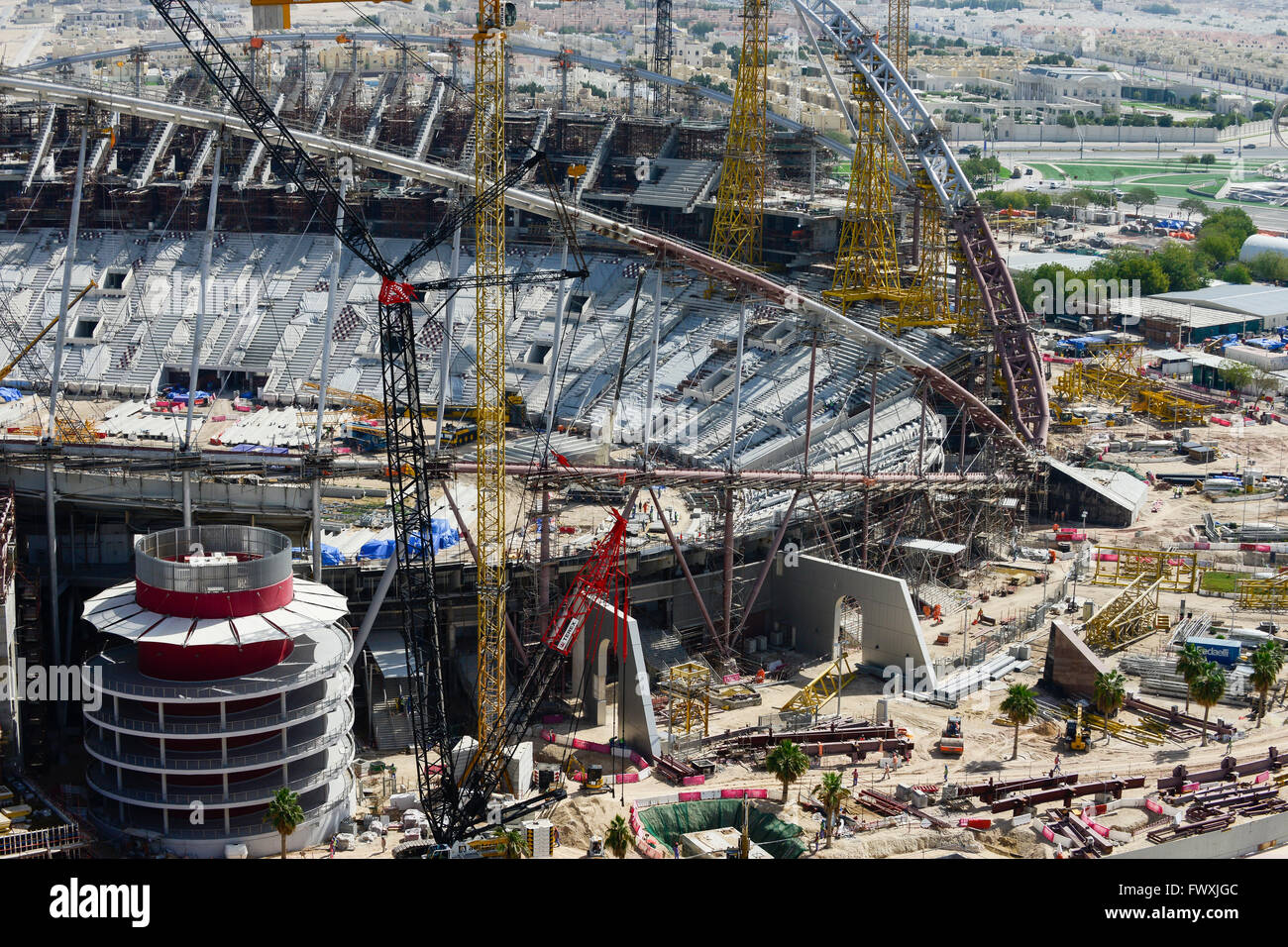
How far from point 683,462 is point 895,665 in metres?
17.5

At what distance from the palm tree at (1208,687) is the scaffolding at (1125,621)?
24.4 ft

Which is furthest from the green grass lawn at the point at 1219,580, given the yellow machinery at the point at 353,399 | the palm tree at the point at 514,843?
the yellow machinery at the point at 353,399

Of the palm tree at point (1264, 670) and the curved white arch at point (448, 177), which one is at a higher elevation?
the curved white arch at point (448, 177)

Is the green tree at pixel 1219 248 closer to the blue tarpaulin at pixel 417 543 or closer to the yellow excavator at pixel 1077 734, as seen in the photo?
the yellow excavator at pixel 1077 734

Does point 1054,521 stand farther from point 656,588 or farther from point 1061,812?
point 1061,812

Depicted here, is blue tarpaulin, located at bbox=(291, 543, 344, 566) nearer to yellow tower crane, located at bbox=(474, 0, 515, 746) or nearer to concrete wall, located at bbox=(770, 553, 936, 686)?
yellow tower crane, located at bbox=(474, 0, 515, 746)

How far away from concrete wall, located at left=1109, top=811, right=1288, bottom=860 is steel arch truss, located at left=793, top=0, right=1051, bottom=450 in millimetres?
38643

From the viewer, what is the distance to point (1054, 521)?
8244cm

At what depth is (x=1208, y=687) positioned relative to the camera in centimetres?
5600

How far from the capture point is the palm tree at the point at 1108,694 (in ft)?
187

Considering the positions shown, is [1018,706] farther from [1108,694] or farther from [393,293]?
[393,293]

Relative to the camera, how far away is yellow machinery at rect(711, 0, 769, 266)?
9275 centimetres

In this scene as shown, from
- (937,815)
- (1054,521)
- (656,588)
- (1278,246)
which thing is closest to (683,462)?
(656,588)

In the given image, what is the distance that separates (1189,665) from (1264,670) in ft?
7.60
